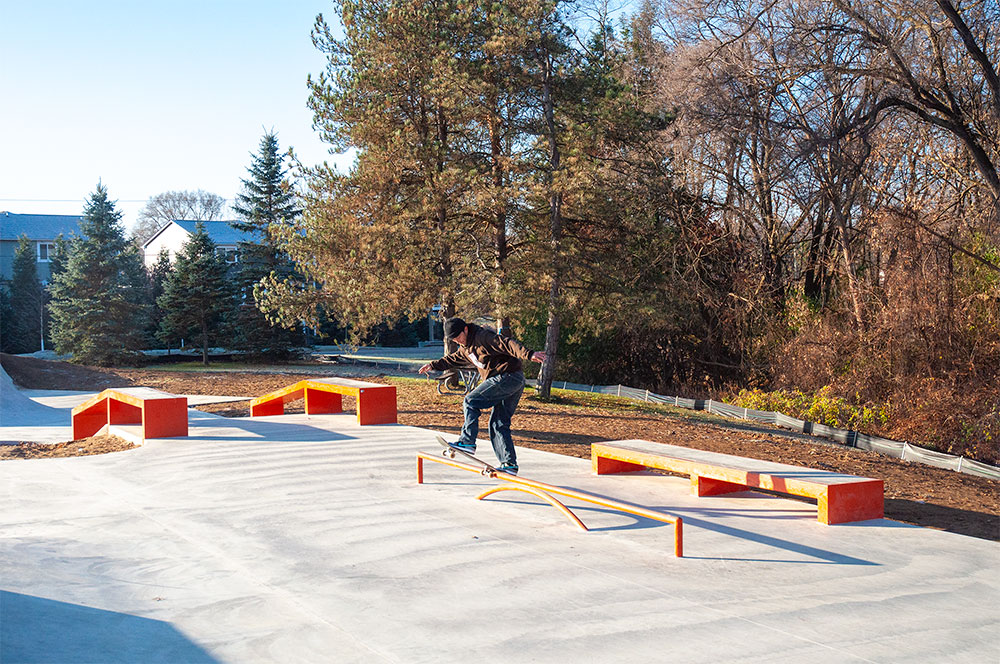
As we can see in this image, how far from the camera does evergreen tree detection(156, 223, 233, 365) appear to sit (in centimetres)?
3300

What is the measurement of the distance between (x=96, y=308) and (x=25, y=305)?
1620cm

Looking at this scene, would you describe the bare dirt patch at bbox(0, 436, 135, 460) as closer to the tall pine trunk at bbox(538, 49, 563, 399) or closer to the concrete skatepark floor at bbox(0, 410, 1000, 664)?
the concrete skatepark floor at bbox(0, 410, 1000, 664)

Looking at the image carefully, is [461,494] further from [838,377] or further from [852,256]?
[852,256]

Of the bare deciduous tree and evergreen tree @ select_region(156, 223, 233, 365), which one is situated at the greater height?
the bare deciduous tree

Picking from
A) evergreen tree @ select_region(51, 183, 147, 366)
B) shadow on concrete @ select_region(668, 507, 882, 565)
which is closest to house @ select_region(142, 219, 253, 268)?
evergreen tree @ select_region(51, 183, 147, 366)

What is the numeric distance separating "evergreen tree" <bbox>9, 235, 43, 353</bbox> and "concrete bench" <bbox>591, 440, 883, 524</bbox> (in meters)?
42.1

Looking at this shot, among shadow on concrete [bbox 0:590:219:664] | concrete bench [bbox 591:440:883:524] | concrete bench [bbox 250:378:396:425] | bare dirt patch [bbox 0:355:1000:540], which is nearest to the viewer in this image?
shadow on concrete [bbox 0:590:219:664]

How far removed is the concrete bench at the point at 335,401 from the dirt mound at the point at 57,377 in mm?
9529

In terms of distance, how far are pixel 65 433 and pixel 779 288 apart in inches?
634

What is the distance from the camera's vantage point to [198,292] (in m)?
33.1

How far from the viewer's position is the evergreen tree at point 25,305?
4259cm

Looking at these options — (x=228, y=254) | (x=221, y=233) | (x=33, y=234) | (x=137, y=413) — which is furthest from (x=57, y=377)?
(x=33, y=234)

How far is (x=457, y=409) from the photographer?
15.5m

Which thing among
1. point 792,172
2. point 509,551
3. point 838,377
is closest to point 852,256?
point 792,172
